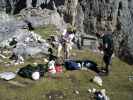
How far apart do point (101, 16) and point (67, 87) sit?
9.55 metres

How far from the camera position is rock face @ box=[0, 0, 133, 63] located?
27.3 m

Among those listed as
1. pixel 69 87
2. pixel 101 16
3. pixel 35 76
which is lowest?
pixel 69 87

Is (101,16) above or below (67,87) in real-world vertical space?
above

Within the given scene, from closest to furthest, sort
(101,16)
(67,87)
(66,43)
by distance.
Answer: (67,87) → (66,43) → (101,16)

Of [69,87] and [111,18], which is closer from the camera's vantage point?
[69,87]

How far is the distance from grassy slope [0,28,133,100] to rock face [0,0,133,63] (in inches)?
177

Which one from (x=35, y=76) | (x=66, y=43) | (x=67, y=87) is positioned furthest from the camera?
(x=66, y=43)

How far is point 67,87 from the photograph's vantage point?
67.3ft

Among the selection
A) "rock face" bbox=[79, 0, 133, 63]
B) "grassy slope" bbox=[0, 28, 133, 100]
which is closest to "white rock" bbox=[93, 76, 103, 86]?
"grassy slope" bbox=[0, 28, 133, 100]

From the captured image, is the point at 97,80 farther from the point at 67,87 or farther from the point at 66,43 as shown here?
the point at 66,43

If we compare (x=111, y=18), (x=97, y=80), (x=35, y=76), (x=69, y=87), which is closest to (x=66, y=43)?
(x=97, y=80)

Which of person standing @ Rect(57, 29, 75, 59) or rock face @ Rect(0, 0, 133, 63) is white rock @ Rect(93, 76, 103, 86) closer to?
person standing @ Rect(57, 29, 75, 59)

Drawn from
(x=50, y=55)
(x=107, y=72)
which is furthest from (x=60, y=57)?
(x=107, y=72)

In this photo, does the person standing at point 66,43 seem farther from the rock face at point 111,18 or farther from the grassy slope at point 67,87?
the rock face at point 111,18
